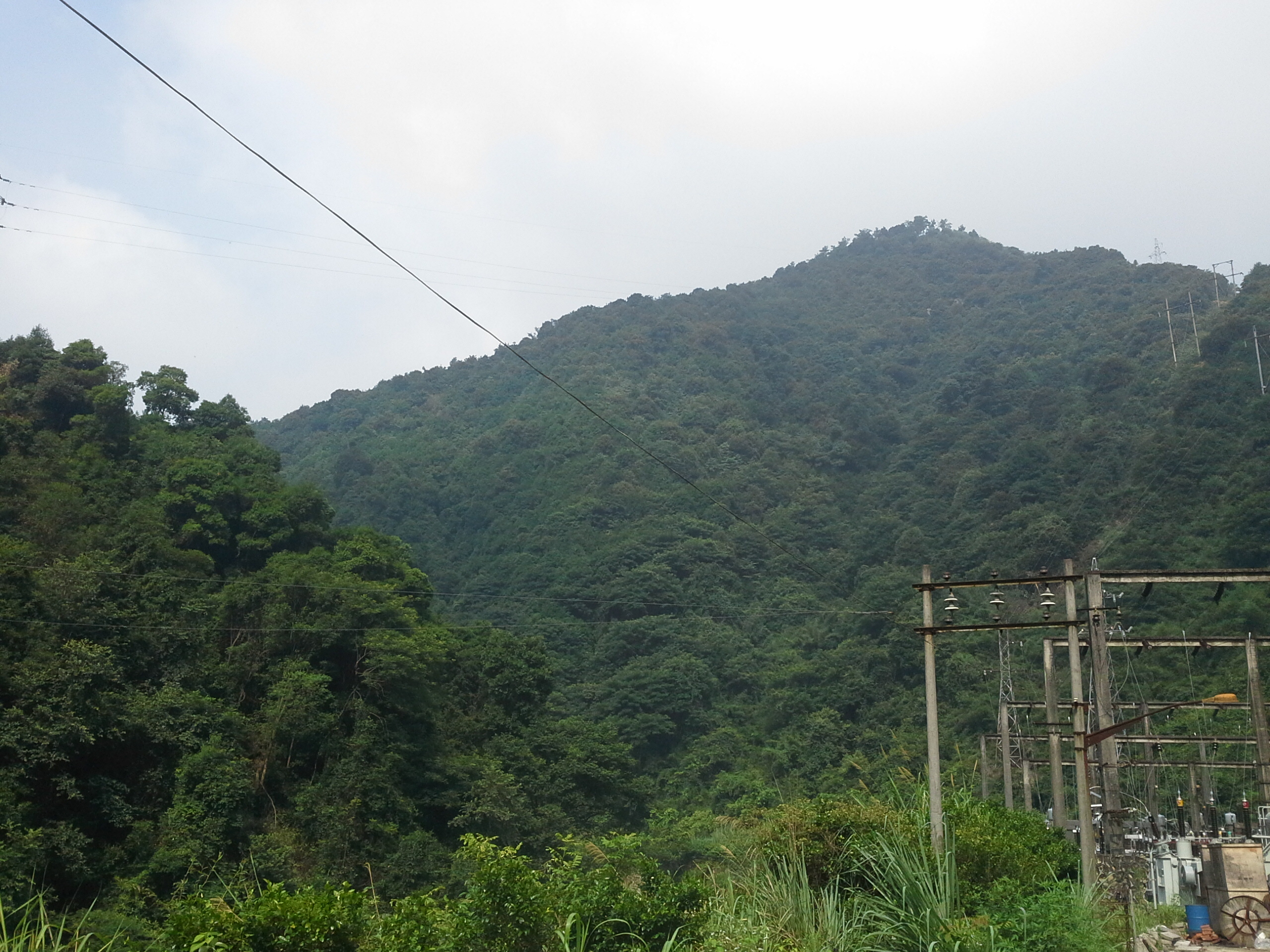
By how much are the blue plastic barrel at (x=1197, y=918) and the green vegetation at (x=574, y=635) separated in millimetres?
2089

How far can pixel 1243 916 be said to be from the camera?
14.4 metres

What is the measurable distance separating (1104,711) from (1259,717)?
3.08 meters

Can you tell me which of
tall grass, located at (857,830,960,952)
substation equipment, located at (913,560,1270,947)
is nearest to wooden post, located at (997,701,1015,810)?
substation equipment, located at (913,560,1270,947)

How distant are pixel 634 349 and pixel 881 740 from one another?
51505 millimetres

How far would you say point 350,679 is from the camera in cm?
3531

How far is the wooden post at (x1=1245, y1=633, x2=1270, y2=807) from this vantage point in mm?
17266

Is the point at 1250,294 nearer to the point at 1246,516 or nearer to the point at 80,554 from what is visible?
the point at 1246,516

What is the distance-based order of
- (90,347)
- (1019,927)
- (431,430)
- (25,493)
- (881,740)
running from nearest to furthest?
(1019,927), (25,493), (90,347), (881,740), (431,430)

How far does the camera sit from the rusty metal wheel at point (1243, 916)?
1427 centimetres

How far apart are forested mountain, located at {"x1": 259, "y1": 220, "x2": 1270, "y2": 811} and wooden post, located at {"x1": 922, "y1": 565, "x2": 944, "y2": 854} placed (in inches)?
835

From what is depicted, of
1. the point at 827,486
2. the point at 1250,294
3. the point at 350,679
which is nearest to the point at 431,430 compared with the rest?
the point at 827,486

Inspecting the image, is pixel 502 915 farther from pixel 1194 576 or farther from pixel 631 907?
pixel 1194 576

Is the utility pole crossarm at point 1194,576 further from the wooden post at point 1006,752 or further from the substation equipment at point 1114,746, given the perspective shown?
the wooden post at point 1006,752

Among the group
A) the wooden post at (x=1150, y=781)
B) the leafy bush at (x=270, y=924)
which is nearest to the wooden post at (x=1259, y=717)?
the wooden post at (x=1150, y=781)
